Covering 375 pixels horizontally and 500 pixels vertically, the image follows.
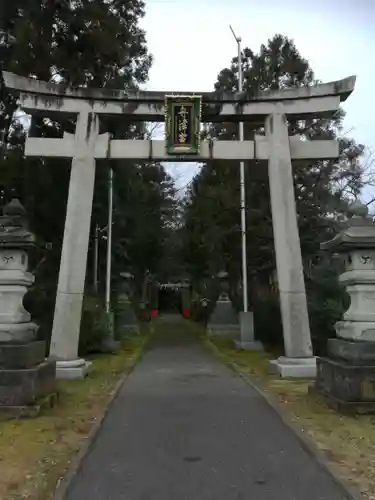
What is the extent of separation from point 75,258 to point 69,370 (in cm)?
243

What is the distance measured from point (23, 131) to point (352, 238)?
48.0 ft

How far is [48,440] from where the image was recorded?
6.87 m

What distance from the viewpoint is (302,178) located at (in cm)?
2058

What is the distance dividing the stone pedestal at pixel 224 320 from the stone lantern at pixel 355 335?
50.5ft

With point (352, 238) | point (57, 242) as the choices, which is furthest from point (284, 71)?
point (352, 238)

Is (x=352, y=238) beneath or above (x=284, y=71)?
beneath

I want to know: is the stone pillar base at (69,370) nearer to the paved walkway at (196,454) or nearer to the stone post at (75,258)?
the stone post at (75,258)

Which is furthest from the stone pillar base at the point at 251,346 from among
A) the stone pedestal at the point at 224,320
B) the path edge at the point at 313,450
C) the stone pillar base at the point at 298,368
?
the path edge at the point at 313,450

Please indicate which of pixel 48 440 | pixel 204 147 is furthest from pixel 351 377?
pixel 204 147

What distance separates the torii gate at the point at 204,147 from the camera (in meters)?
12.7

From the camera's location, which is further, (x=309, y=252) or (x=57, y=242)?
(x=309, y=252)

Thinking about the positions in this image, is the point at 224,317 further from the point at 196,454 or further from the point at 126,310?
the point at 196,454

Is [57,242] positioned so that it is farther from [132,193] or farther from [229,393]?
[229,393]

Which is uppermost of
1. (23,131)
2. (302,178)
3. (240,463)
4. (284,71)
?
(284,71)
